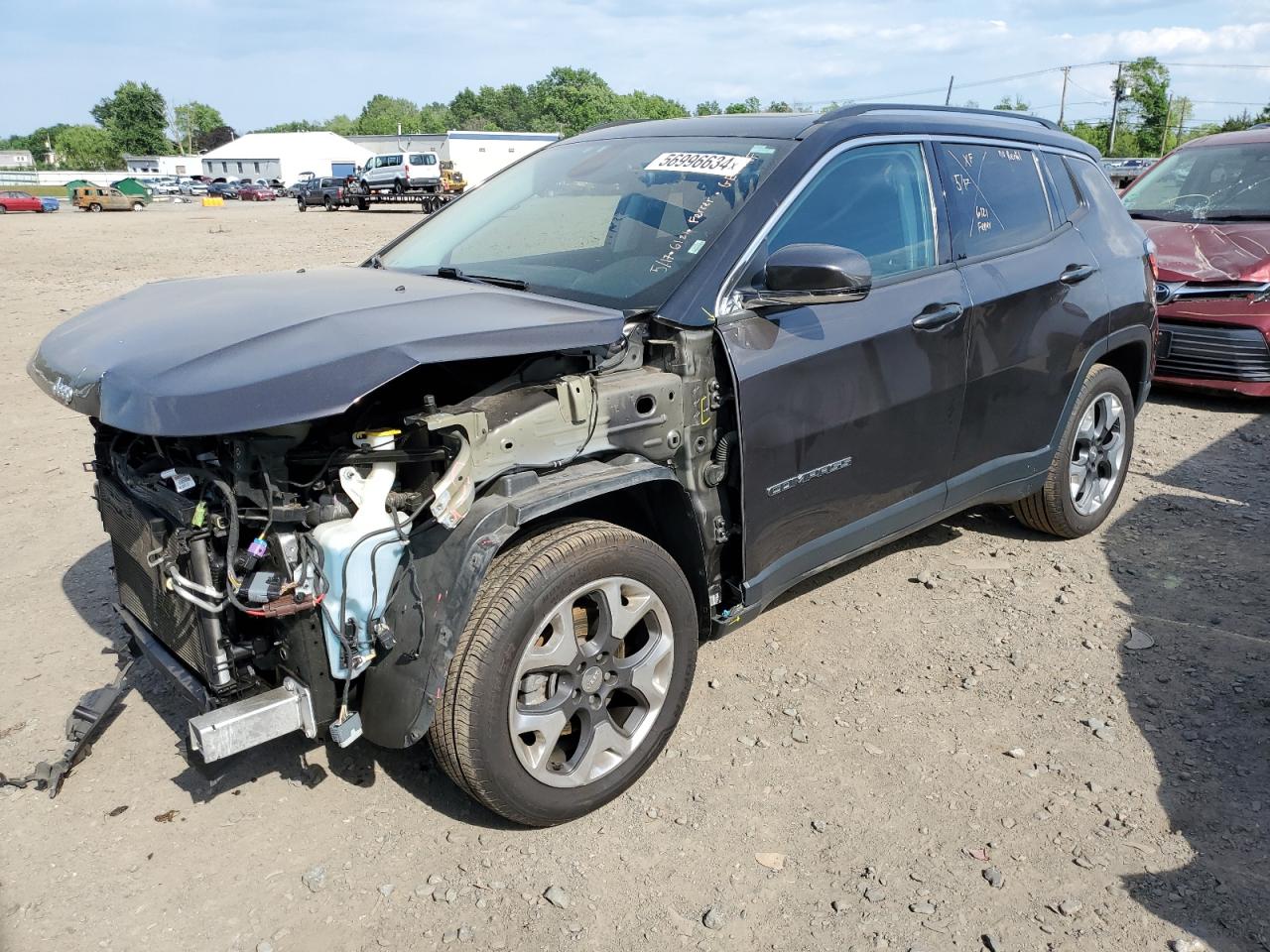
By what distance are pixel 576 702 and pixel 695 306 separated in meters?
1.26

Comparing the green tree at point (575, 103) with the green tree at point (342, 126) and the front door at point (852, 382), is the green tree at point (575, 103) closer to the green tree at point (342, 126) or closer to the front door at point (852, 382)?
the green tree at point (342, 126)

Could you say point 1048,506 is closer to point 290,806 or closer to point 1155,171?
point 290,806

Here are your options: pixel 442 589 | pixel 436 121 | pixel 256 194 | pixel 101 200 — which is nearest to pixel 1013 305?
pixel 442 589

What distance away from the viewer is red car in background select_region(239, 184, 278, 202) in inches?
2533

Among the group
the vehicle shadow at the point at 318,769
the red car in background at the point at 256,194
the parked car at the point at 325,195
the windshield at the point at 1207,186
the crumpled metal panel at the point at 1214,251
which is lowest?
the red car in background at the point at 256,194

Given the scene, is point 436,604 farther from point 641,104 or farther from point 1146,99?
point 641,104

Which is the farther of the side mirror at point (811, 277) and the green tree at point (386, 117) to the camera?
the green tree at point (386, 117)

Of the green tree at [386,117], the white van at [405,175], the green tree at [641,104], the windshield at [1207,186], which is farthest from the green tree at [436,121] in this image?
the windshield at [1207,186]

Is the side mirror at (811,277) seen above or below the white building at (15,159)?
below

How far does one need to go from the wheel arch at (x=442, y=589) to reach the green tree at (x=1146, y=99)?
239 feet

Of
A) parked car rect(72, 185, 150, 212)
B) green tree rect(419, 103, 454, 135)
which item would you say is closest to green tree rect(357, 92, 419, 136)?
green tree rect(419, 103, 454, 135)

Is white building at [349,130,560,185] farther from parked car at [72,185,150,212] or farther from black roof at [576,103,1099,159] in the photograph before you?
black roof at [576,103,1099,159]

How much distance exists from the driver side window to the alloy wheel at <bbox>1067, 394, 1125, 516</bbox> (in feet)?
5.23

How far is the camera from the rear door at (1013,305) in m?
3.90
